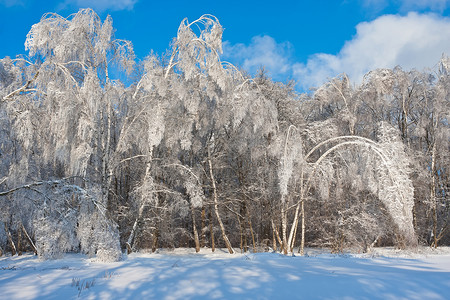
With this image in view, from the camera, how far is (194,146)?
13070 millimetres

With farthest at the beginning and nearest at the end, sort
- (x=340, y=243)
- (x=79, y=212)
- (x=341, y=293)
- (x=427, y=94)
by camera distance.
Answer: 1. (x=427, y=94)
2. (x=340, y=243)
3. (x=79, y=212)
4. (x=341, y=293)

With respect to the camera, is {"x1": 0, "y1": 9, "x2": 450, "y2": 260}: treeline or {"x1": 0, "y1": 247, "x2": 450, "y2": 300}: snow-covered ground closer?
{"x1": 0, "y1": 247, "x2": 450, "y2": 300}: snow-covered ground

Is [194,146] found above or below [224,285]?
above

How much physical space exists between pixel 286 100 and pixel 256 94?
94.3 inches

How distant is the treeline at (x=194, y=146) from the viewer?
8.93 metres

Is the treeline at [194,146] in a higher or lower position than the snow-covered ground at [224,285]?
higher

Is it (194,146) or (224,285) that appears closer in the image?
(224,285)

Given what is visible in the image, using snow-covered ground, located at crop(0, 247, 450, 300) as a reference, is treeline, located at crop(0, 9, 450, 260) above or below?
above

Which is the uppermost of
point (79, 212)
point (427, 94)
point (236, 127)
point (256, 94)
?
point (427, 94)

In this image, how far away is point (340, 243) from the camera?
13758 millimetres

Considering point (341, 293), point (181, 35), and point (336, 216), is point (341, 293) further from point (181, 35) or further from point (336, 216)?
point (336, 216)

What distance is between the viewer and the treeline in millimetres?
8930

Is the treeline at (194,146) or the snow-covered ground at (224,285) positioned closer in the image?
the snow-covered ground at (224,285)

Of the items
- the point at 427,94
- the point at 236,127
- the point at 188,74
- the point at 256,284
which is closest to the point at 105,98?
the point at 188,74
